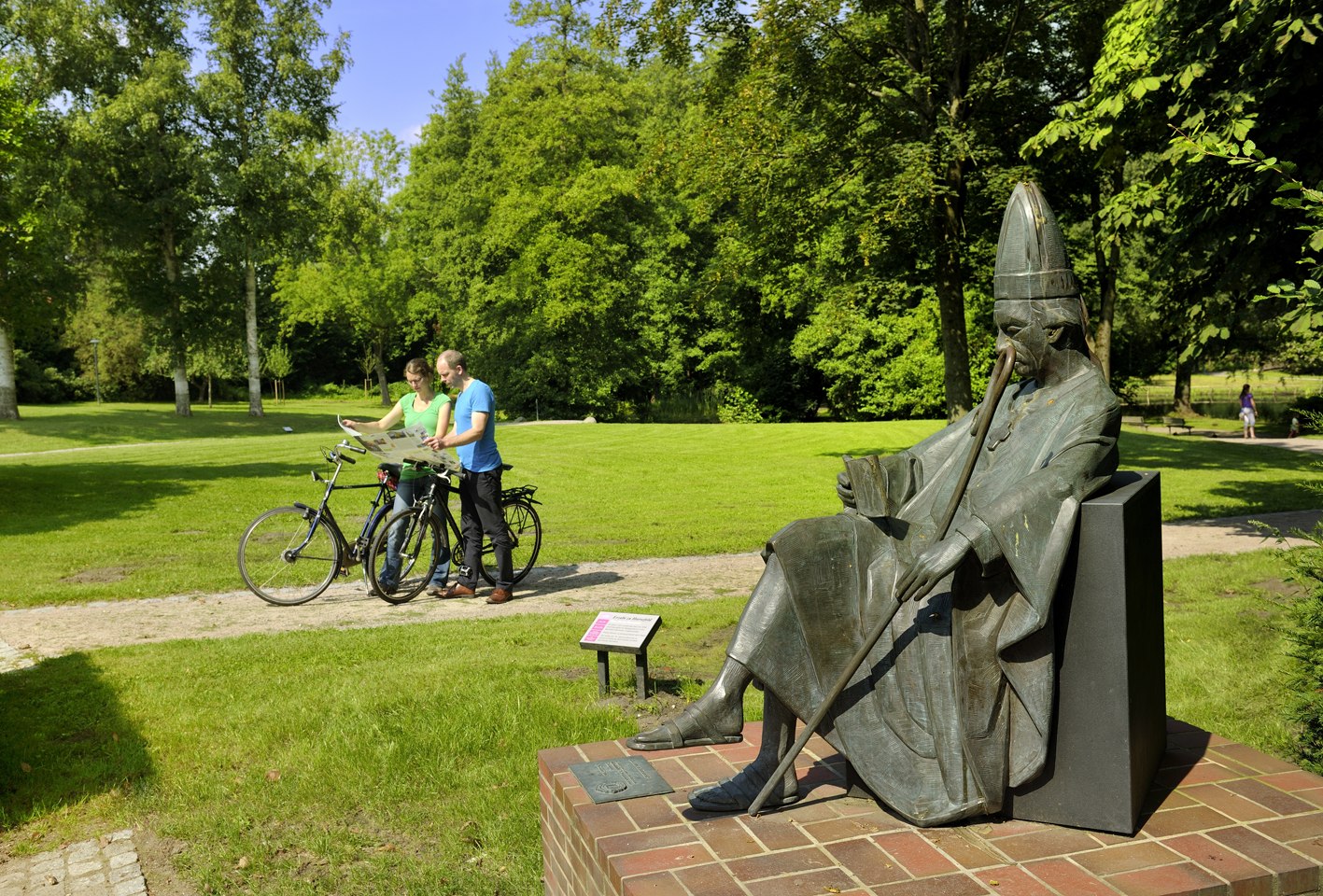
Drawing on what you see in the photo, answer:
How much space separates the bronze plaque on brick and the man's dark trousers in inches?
214

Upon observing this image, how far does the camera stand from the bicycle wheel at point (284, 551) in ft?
32.1

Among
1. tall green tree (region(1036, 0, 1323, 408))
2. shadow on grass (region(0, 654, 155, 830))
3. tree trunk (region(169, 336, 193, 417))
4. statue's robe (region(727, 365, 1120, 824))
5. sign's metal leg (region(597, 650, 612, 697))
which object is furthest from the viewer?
tree trunk (region(169, 336, 193, 417))

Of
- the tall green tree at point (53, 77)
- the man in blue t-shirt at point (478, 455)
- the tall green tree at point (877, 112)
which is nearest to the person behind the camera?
the man in blue t-shirt at point (478, 455)

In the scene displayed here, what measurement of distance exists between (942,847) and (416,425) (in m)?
7.12

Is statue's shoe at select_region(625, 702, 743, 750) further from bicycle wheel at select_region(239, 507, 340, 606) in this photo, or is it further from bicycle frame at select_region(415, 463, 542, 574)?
bicycle wheel at select_region(239, 507, 340, 606)

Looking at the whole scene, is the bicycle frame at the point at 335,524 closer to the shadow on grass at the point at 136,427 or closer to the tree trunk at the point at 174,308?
the shadow on grass at the point at 136,427

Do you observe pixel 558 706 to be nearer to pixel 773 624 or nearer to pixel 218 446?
pixel 773 624

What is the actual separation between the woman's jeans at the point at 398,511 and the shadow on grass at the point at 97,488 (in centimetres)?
737

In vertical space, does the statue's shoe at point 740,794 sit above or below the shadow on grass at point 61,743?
above

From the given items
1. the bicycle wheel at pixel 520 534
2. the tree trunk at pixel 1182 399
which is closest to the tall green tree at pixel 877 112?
the bicycle wheel at pixel 520 534

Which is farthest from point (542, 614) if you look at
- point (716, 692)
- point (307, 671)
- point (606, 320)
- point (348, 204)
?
point (348, 204)

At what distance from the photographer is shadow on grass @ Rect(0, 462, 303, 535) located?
15711 millimetres

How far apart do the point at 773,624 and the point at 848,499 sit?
590 mm

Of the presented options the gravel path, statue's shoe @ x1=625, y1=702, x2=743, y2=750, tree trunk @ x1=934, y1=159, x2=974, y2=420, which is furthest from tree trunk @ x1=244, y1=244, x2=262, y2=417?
statue's shoe @ x1=625, y1=702, x2=743, y2=750
